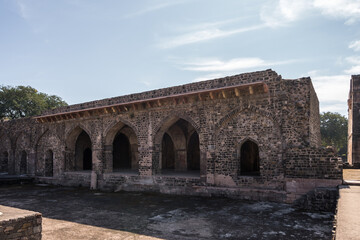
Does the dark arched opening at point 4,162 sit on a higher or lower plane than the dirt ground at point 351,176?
lower

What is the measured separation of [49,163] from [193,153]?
889cm

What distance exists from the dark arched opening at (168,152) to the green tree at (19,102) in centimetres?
1892

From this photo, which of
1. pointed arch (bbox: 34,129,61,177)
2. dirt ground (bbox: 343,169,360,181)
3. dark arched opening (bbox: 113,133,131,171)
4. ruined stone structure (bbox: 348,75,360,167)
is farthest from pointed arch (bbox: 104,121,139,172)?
ruined stone structure (bbox: 348,75,360,167)

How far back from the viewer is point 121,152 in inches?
692

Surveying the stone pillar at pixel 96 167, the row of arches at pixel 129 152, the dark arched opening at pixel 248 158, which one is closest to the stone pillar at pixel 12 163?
the row of arches at pixel 129 152

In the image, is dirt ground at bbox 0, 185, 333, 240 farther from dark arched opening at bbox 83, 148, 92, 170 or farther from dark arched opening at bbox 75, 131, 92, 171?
dark arched opening at bbox 83, 148, 92, 170

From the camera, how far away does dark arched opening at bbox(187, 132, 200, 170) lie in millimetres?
15188

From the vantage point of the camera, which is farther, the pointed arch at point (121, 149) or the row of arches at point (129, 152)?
the row of arches at point (129, 152)

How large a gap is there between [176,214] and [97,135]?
24.4ft

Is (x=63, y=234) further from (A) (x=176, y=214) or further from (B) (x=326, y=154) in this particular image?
(B) (x=326, y=154)

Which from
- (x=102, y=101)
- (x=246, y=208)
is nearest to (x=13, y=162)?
(x=102, y=101)

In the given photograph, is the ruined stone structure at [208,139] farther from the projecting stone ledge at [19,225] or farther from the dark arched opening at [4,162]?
the projecting stone ledge at [19,225]

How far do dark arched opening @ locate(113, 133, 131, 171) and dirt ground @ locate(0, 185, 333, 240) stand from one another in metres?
7.25

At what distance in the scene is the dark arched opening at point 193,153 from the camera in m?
15.2
